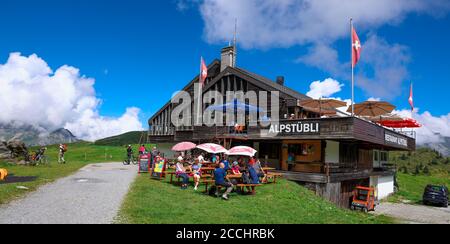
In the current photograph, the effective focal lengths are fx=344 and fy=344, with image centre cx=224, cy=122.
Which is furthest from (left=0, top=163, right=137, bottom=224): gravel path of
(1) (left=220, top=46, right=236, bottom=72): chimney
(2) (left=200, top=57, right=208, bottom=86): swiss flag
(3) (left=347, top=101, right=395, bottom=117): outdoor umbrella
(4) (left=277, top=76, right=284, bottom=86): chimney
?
(4) (left=277, top=76, right=284, bottom=86): chimney

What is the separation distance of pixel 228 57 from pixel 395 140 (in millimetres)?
16983

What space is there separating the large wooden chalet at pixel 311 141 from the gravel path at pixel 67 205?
11.1 meters

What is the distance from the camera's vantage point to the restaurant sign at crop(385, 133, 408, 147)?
26.9 metres

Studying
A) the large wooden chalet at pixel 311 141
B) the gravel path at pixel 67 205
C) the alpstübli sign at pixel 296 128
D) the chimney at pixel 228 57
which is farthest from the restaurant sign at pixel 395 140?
the gravel path at pixel 67 205

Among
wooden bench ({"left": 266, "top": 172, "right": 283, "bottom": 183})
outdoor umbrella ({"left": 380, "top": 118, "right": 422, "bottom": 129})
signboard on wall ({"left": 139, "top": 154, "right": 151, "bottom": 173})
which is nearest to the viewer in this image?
wooden bench ({"left": 266, "top": 172, "right": 283, "bottom": 183})

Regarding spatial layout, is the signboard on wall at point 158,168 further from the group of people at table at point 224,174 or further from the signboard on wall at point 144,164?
the signboard on wall at point 144,164

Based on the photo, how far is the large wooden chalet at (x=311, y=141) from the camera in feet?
67.8

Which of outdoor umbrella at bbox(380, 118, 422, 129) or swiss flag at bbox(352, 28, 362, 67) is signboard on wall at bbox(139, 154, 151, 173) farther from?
outdoor umbrella at bbox(380, 118, 422, 129)

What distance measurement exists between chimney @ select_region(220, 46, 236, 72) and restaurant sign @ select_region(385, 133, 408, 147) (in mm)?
15456

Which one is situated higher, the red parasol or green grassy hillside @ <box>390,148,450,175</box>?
the red parasol

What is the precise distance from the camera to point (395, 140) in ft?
94.8
